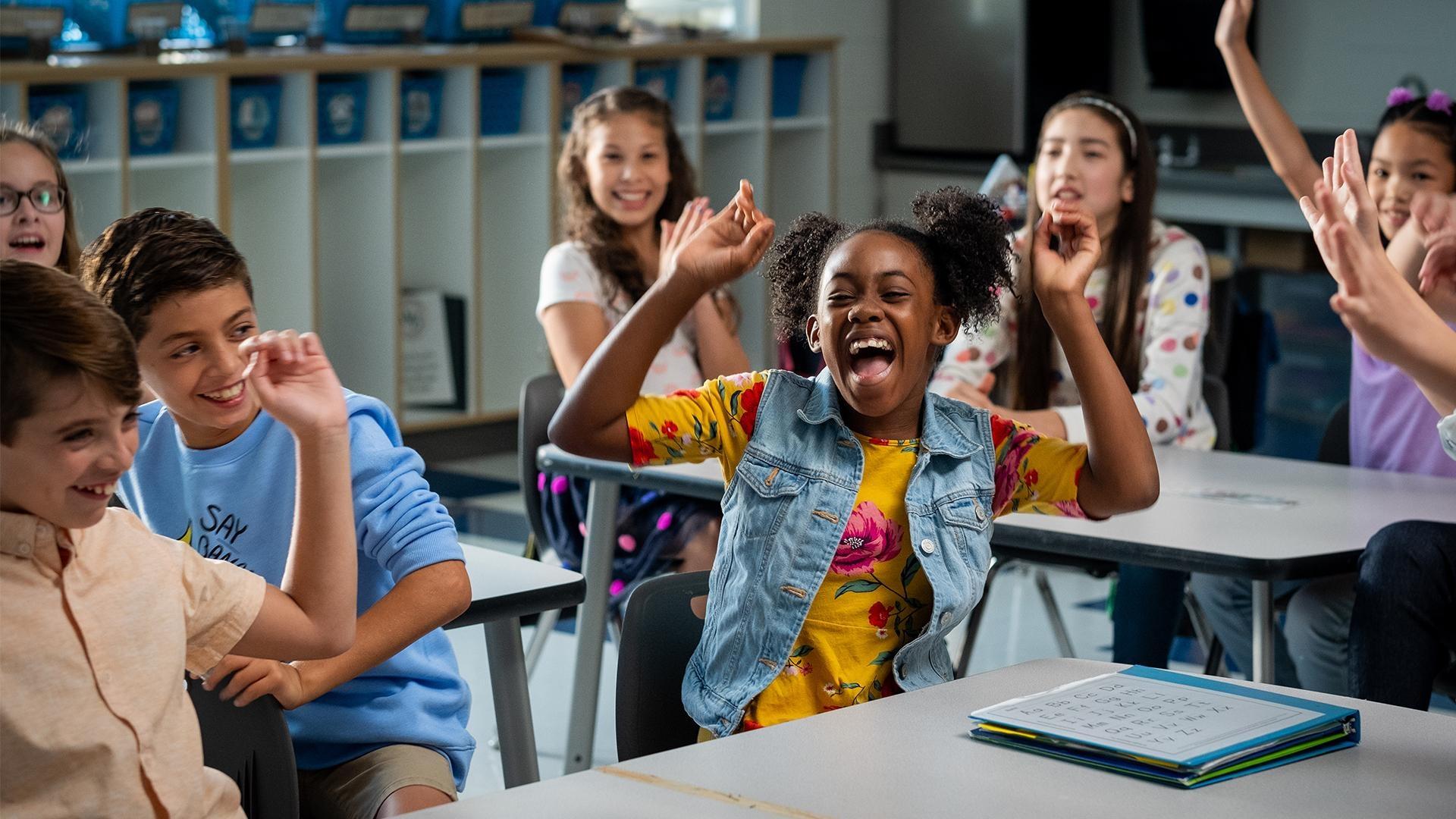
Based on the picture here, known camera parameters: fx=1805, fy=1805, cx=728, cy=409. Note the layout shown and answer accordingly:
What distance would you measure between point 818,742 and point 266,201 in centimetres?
432

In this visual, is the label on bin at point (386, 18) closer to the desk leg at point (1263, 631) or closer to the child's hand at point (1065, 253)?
the desk leg at point (1263, 631)

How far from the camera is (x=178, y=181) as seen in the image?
5.14 metres

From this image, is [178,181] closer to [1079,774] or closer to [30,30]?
[30,30]

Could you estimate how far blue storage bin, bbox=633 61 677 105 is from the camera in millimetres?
6131

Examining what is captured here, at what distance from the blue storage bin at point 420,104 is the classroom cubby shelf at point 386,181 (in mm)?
43

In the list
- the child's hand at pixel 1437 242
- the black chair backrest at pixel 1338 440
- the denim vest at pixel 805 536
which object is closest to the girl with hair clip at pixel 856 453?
the denim vest at pixel 805 536

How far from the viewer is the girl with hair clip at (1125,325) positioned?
2.89 meters

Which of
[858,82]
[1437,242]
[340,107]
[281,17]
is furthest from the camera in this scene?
[858,82]

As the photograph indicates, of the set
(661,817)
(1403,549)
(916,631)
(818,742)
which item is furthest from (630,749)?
(1403,549)

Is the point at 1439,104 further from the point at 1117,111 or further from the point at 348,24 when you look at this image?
the point at 348,24

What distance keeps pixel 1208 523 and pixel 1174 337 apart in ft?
2.22

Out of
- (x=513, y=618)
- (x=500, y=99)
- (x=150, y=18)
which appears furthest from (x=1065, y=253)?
(x=500, y=99)

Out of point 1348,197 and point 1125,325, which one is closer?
point 1348,197

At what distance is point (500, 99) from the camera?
5777mm
